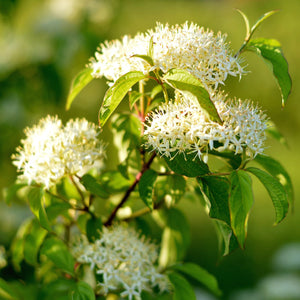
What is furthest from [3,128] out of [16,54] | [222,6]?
[222,6]

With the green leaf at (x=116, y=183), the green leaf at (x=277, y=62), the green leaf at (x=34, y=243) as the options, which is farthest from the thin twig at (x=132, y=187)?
the green leaf at (x=277, y=62)

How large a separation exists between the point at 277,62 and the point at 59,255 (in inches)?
21.0

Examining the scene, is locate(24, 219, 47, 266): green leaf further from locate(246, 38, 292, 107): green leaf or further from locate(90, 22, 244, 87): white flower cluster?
locate(246, 38, 292, 107): green leaf

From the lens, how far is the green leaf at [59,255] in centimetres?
77

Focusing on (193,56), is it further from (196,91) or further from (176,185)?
(176,185)

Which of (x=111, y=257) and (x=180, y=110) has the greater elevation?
(x=180, y=110)

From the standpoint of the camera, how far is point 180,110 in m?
0.64

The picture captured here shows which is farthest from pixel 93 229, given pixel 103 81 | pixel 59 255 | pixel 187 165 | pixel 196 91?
pixel 103 81

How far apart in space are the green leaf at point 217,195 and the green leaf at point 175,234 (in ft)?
0.99

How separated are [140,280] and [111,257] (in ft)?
0.23

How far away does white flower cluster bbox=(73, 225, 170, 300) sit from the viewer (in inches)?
30.6

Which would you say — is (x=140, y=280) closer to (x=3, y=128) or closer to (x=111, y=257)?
(x=111, y=257)

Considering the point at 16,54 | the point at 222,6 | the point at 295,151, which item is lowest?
the point at 16,54

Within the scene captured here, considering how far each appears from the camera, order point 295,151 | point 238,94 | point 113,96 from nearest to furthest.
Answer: point 113,96, point 295,151, point 238,94
